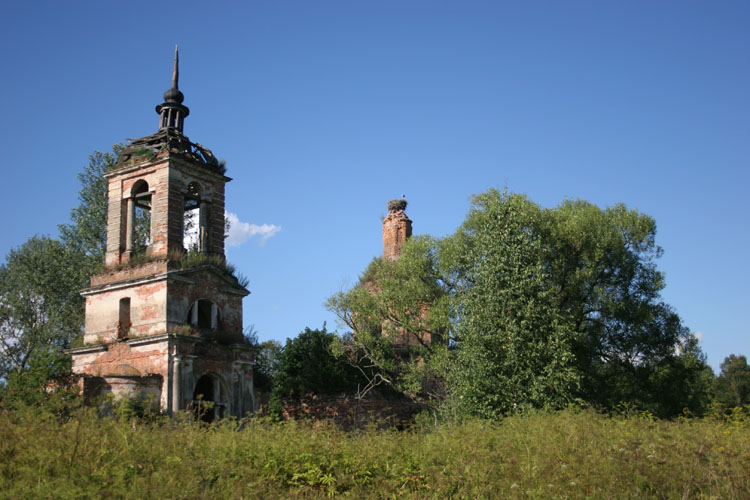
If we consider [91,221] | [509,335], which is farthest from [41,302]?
[509,335]

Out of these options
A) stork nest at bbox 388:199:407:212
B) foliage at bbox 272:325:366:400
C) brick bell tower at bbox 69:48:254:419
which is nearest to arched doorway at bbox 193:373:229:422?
brick bell tower at bbox 69:48:254:419

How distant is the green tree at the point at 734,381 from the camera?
51.5 metres

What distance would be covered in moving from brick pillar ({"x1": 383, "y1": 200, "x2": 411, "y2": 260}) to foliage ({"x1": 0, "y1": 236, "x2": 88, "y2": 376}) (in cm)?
1447

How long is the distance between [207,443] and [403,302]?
15.0 meters

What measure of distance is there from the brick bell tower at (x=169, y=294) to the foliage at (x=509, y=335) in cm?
718

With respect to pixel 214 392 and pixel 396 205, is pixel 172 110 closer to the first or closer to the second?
pixel 214 392

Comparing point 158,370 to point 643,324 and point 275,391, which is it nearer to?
point 275,391

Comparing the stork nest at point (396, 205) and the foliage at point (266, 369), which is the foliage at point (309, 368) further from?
the stork nest at point (396, 205)

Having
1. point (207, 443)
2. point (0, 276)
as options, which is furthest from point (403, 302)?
point (0, 276)

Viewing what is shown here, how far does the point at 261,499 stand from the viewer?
336 inches

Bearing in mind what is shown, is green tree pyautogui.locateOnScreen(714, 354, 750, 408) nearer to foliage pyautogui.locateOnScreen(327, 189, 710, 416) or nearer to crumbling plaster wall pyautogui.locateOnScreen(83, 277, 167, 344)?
foliage pyautogui.locateOnScreen(327, 189, 710, 416)

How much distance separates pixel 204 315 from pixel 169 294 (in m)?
2.61

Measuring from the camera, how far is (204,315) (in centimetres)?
2202

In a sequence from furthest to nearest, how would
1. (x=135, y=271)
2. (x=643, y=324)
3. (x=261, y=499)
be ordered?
(x=643, y=324) → (x=135, y=271) → (x=261, y=499)
